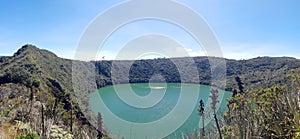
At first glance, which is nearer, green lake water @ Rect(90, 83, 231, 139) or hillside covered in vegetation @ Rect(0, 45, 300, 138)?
hillside covered in vegetation @ Rect(0, 45, 300, 138)

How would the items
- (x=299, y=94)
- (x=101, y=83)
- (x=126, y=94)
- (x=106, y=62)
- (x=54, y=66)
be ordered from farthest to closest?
(x=106, y=62)
(x=101, y=83)
(x=54, y=66)
(x=126, y=94)
(x=299, y=94)

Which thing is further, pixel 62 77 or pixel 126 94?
pixel 62 77

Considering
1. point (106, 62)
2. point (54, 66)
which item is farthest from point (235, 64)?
point (54, 66)

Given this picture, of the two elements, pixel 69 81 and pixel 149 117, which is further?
pixel 69 81

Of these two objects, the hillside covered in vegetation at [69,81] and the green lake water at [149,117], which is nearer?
the hillside covered in vegetation at [69,81]

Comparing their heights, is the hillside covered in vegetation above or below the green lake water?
above

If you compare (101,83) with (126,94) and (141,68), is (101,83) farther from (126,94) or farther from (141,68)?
(126,94)

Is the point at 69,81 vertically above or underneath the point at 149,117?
above

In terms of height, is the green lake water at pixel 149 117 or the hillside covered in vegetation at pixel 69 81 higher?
the hillside covered in vegetation at pixel 69 81
